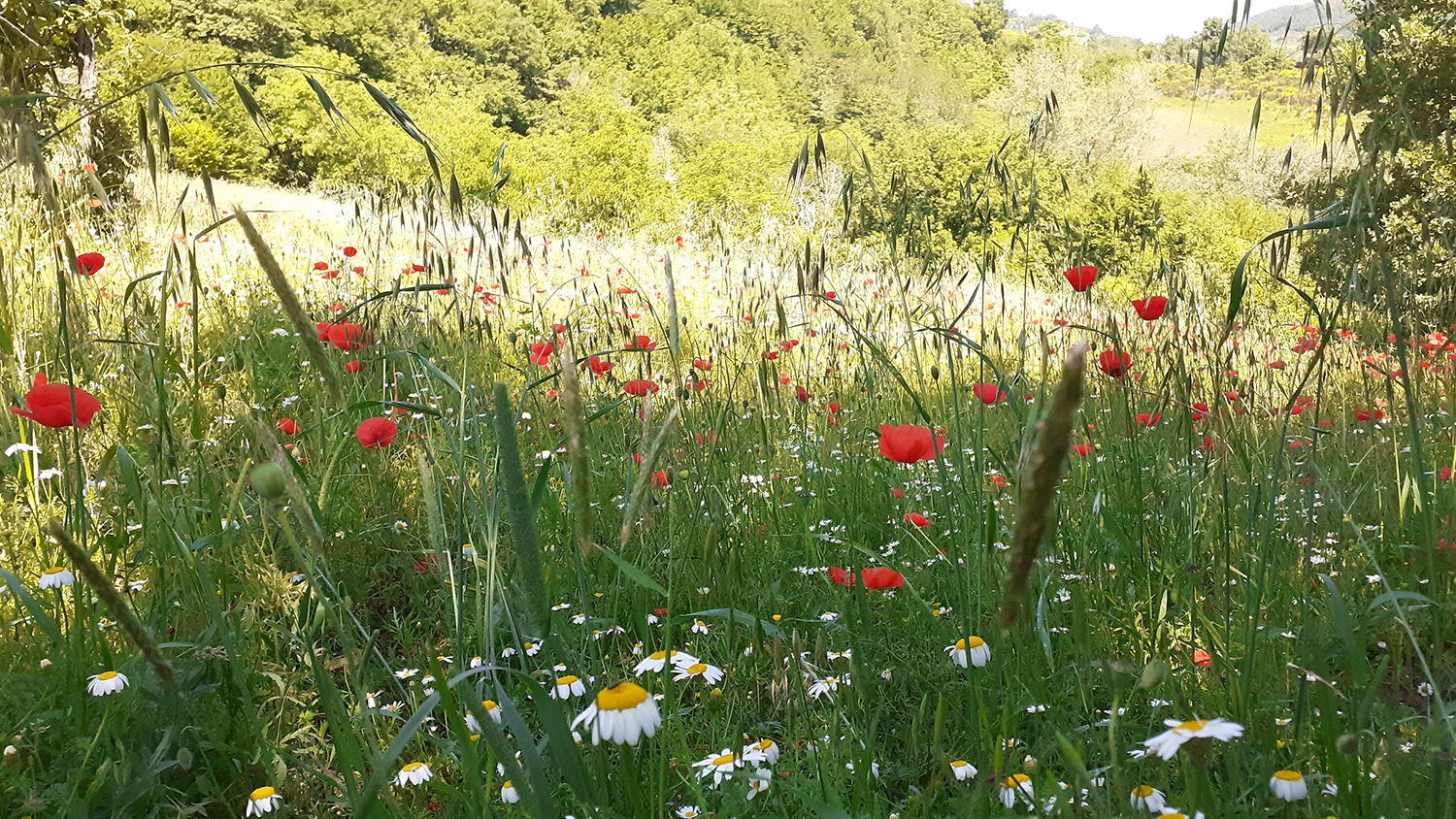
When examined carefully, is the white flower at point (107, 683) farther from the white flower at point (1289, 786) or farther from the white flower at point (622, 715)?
the white flower at point (1289, 786)

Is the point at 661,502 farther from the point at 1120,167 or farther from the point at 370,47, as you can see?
the point at 370,47

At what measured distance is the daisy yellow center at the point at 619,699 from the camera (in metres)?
0.78

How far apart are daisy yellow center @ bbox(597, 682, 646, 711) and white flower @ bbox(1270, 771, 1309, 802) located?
702 millimetres

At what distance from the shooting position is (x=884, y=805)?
47.4 inches

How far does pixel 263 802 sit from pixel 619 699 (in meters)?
0.64

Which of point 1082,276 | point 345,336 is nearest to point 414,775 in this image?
point 345,336

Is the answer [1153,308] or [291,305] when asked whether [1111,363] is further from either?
[291,305]

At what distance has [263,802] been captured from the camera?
43.8 inches

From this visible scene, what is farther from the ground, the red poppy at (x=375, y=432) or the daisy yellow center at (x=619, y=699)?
the daisy yellow center at (x=619, y=699)

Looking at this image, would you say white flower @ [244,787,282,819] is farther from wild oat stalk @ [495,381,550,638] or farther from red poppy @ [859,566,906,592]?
red poppy @ [859,566,906,592]

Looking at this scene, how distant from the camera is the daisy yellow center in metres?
0.78

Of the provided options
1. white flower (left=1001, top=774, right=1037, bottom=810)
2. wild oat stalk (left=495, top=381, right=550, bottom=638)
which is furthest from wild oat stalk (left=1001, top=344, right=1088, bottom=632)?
white flower (left=1001, top=774, right=1037, bottom=810)

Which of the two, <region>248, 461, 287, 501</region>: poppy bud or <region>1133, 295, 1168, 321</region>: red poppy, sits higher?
<region>248, 461, 287, 501</region>: poppy bud

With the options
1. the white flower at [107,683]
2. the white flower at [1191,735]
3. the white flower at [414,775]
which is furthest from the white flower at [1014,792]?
the white flower at [107,683]
